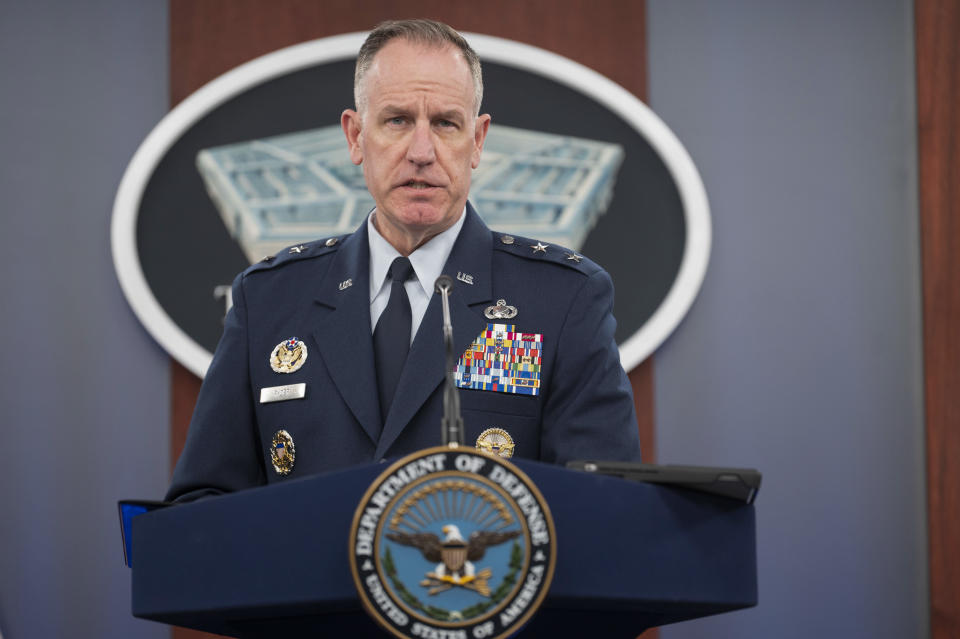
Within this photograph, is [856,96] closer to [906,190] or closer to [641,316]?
[906,190]

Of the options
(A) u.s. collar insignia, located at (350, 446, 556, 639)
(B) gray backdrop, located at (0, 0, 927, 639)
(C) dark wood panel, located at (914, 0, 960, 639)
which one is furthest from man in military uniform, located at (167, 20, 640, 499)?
(C) dark wood panel, located at (914, 0, 960, 639)

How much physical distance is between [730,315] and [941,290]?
493 millimetres

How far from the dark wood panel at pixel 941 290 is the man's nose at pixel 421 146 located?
155 centimetres

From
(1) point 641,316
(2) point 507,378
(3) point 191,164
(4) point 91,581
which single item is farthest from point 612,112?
(4) point 91,581

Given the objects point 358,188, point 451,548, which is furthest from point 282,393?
point 358,188

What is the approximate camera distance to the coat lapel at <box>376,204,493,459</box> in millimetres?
1246

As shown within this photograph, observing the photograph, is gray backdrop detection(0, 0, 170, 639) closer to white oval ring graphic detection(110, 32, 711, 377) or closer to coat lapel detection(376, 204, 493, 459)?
white oval ring graphic detection(110, 32, 711, 377)

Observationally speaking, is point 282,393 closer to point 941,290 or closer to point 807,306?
point 807,306

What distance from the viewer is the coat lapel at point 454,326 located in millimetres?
1246

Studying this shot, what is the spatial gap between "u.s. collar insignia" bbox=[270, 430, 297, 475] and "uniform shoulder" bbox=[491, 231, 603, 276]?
1.33 ft

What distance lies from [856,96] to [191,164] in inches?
63.4

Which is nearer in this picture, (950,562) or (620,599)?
(620,599)

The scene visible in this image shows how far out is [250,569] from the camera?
862mm

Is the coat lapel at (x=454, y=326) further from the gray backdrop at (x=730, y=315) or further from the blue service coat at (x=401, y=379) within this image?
the gray backdrop at (x=730, y=315)
